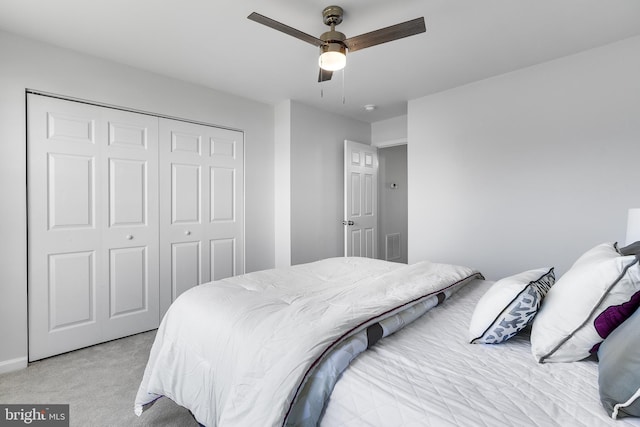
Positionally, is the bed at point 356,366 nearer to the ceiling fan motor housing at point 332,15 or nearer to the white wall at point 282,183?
the ceiling fan motor housing at point 332,15

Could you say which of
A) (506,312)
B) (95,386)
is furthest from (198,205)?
(506,312)

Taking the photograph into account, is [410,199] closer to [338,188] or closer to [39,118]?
[338,188]

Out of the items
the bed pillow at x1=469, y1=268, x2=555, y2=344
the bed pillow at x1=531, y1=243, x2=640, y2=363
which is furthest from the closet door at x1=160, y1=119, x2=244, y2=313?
the bed pillow at x1=531, y1=243, x2=640, y2=363

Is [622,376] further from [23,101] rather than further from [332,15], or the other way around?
[23,101]

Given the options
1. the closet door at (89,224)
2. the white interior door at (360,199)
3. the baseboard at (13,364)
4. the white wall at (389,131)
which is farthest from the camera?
the white wall at (389,131)

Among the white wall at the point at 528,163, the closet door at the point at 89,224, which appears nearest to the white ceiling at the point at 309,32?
the white wall at the point at 528,163

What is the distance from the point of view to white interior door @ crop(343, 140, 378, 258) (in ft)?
13.2

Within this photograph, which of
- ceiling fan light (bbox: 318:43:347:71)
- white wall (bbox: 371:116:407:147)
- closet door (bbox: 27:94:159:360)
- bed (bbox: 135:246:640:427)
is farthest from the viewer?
white wall (bbox: 371:116:407:147)

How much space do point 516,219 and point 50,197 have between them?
13.1ft

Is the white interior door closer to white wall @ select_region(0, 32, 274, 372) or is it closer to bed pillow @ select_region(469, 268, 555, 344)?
white wall @ select_region(0, 32, 274, 372)

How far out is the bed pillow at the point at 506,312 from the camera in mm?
1092

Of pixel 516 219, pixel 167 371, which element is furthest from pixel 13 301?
pixel 516 219

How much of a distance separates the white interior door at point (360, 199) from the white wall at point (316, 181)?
0.18m

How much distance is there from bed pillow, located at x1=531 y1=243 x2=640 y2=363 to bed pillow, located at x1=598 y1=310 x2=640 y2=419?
4.2 inches
